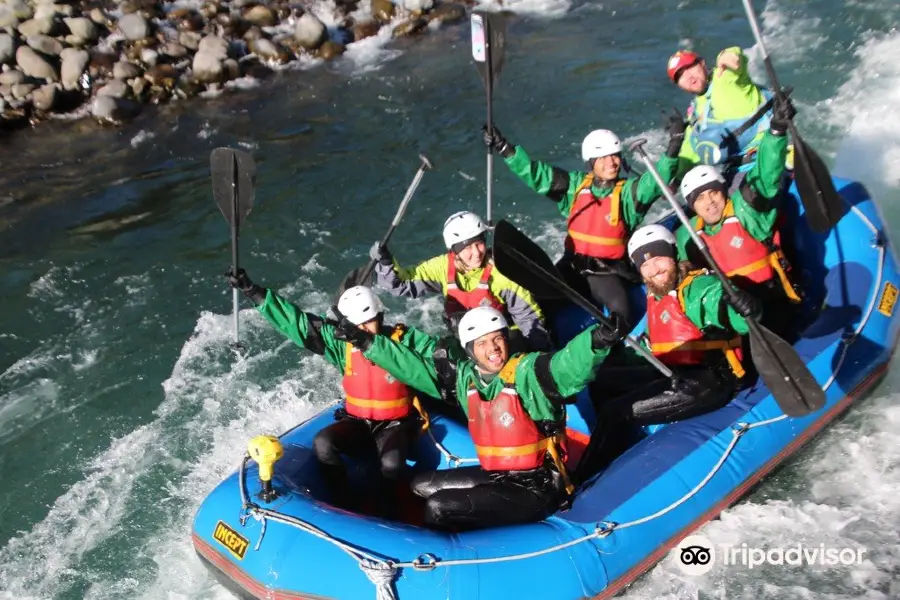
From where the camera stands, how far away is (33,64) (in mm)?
11039

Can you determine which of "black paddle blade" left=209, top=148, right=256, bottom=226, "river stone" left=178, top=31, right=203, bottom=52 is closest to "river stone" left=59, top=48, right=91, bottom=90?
"river stone" left=178, top=31, right=203, bottom=52

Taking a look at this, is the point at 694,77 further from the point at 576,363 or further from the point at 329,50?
the point at 329,50

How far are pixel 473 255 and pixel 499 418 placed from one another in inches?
46.2

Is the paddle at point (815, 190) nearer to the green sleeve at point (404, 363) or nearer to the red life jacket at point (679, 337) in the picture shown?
the red life jacket at point (679, 337)

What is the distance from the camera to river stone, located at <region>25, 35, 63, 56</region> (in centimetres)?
1115

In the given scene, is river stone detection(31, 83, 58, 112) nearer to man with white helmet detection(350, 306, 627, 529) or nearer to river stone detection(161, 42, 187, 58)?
river stone detection(161, 42, 187, 58)

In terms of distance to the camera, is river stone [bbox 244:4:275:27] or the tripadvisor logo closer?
the tripadvisor logo

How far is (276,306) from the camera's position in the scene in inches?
189

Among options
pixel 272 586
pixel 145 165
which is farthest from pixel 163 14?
pixel 272 586

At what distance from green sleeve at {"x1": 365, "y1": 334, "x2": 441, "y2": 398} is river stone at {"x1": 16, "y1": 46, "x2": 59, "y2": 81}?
854cm

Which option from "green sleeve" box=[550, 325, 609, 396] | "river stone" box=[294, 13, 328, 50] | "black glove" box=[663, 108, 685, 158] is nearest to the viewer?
"green sleeve" box=[550, 325, 609, 396]

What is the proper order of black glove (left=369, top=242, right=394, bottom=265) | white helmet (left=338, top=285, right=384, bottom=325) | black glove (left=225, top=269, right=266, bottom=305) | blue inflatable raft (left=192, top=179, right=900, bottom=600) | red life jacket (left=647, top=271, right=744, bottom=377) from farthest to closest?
1. black glove (left=369, top=242, right=394, bottom=265)
2. black glove (left=225, top=269, right=266, bottom=305)
3. red life jacket (left=647, top=271, right=744, bottom=377)
4. white helmet (left=338, top=285, right=384, bottom=325)
5. blue inflatable raft (left=192, top=179, right=900, bottom=600)

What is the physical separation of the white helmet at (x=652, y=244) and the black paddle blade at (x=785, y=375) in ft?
1.92

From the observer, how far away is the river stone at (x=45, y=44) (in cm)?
1115
